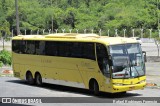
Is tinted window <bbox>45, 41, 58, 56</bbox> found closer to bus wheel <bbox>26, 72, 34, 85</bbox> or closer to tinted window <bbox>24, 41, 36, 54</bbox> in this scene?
tinted window <bbox>24, 41, 36, 54</bbox>

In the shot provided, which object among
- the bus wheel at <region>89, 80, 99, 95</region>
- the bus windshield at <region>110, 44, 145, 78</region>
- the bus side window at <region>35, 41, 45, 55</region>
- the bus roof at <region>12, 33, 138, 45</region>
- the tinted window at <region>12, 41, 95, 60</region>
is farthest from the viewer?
the bus side window at <region>35, 41, 45, 55</region>

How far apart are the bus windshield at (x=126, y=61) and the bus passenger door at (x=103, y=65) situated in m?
0.35

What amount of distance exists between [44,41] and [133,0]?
108 m

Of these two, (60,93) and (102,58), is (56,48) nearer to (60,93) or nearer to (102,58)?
(60,93)

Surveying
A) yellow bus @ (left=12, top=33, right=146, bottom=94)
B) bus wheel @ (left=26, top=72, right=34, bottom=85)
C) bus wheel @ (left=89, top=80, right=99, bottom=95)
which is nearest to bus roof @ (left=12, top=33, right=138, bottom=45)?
yellow bus @ (left=12, top=33, right=146, bottom=94)

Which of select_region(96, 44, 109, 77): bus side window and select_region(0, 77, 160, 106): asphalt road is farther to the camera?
select_region(0, 77, 160, 106): asphalt road

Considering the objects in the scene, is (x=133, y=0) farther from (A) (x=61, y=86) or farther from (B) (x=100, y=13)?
(A) (x=61, y=86)

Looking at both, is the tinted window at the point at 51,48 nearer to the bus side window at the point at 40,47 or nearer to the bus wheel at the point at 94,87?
the bus side window at the point at 40,47

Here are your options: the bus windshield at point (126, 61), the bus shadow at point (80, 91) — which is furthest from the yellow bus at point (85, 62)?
the bus shadow at point (80, 91)

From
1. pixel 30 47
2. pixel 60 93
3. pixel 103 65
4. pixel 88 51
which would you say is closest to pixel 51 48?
pixel 30 47

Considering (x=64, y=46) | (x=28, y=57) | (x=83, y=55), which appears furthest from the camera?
(x=28, y=57)

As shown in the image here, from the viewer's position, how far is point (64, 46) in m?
23.3

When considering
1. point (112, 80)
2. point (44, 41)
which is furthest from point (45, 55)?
point (112, 80)

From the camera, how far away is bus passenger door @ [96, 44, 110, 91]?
65.8 ft
